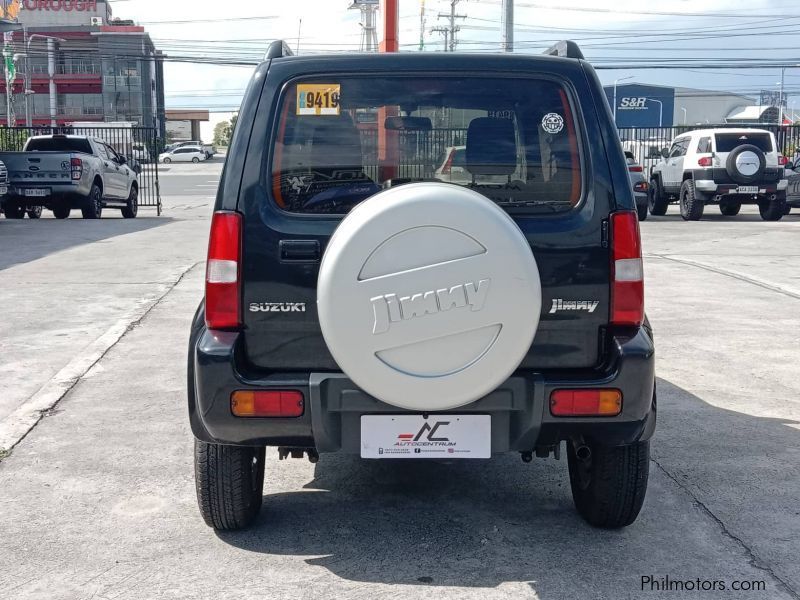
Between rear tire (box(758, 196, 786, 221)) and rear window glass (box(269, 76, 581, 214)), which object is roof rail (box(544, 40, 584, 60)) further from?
rear tire (box(758, 196, 786, 221))

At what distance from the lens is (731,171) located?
823 inches

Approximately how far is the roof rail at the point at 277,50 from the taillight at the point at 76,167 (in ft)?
55.5

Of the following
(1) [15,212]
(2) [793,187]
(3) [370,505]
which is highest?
(2) [793,187]

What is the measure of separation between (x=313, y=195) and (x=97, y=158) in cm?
1848

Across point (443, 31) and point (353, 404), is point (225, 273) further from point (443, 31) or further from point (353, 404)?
point (443, 31)

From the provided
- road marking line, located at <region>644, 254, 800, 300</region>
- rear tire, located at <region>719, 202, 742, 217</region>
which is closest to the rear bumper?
road marking line, located at <region>644, 254, 800, 300</region>

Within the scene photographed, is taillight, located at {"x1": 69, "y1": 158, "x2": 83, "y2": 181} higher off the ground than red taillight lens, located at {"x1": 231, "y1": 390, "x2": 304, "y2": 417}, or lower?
higher

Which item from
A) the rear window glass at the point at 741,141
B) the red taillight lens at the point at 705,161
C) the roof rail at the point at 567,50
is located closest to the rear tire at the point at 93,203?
the red taillight lens at the point at 705,161

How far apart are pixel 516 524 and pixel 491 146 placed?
5.06ft

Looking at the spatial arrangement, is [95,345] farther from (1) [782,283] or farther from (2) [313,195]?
(1) [782,283]

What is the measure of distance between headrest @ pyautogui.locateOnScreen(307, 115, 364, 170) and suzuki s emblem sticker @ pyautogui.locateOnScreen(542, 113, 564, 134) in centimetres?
68

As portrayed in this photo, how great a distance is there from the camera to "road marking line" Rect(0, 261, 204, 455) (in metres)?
5.57

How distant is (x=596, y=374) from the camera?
3.67m

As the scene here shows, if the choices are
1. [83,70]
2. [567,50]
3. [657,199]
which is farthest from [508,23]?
[83,70]
